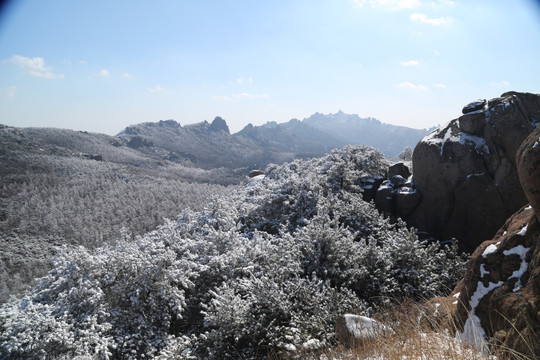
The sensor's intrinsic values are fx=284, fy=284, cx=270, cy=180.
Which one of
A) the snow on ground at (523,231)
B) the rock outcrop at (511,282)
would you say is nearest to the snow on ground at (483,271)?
the rock outcrop at (511,282)

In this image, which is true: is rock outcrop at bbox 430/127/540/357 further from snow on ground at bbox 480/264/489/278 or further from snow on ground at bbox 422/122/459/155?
snow on ground at bbox 422/122/459/155

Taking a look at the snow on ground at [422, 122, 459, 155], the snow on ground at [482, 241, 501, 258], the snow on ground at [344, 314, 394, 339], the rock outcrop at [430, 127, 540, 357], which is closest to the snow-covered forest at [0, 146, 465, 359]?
the snow on ground at [344, 314, 394, 339]

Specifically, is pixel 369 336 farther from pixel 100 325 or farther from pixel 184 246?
pixel 184 246

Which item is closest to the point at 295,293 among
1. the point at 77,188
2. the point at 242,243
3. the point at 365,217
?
the point at 242,243

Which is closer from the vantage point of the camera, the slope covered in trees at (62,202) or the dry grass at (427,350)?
the dry grass at (427,350)

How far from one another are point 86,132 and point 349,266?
211 metres

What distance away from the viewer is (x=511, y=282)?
3.73m

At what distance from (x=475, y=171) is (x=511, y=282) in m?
10.0

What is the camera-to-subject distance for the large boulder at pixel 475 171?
37.1 ft

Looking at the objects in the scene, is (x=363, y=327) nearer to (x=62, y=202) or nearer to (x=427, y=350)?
(x=427, y=350)

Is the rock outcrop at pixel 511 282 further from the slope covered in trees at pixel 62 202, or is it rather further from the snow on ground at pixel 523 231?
the slope covered in trees at pixel 62 202

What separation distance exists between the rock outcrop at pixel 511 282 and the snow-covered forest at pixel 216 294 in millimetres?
1704

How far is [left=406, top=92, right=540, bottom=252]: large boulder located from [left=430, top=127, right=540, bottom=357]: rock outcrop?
825 cm

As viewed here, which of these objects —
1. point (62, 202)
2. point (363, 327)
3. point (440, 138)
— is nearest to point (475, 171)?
point (440, 138)
